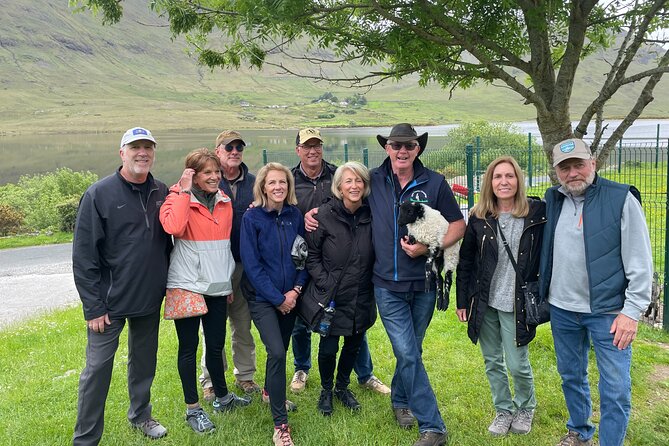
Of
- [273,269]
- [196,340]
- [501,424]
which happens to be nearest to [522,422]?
[501,424]

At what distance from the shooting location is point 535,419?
4.11m

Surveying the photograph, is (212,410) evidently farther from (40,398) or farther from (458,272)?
(458,272)

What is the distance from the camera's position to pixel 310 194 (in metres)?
4.50

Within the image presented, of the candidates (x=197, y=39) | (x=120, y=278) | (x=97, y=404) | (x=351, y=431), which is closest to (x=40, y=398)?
(x=97, y=404)

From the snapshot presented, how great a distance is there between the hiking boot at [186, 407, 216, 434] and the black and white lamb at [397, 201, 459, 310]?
2.11m

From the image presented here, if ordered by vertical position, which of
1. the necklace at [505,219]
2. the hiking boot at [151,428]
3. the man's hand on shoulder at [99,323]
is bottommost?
the hiking boot at [151,428]

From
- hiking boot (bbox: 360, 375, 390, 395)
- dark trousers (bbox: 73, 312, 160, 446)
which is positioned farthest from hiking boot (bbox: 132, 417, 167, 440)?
hiking boot (bbox: 360, 375, 390, 395)

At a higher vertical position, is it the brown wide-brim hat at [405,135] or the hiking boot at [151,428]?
the brown wide-brim hat at [405,135]

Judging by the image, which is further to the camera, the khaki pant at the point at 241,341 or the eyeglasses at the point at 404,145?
the khaki pant at the point at 241,341

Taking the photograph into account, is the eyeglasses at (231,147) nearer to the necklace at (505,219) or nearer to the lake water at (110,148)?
the necklace at (505,219)

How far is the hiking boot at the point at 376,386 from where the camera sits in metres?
4.74

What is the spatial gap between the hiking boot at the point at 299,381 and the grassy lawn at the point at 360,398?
74 mm

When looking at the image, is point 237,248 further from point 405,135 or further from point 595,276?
point 595,276

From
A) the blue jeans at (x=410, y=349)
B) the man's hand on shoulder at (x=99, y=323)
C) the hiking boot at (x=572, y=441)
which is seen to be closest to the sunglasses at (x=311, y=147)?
the blue jeans at (x=410, y=349)
